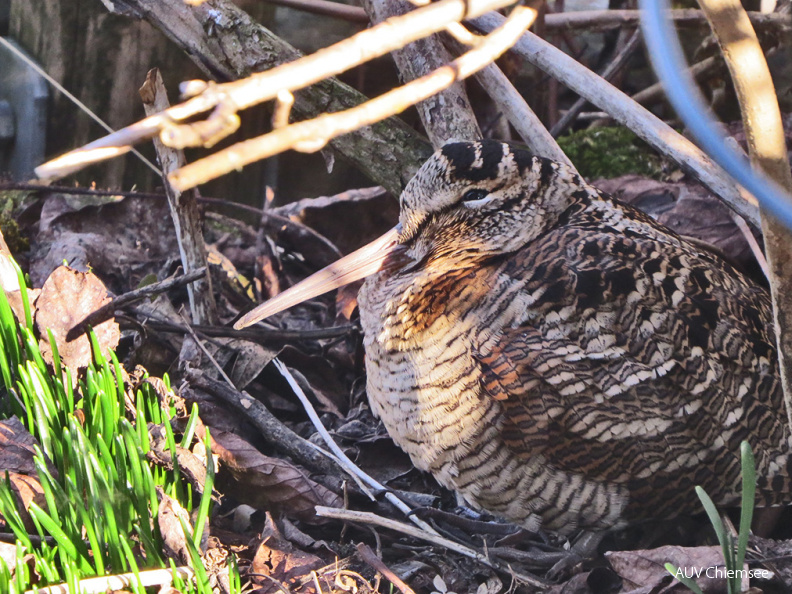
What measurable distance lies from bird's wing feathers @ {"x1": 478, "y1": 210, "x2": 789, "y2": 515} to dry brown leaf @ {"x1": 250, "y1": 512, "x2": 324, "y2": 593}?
0.64m


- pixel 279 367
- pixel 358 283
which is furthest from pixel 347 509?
pixel 358 283

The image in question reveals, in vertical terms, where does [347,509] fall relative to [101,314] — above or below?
below

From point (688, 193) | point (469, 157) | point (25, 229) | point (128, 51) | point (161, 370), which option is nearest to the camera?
→ point (469, 157)

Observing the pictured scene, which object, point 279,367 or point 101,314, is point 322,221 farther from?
point 101,314

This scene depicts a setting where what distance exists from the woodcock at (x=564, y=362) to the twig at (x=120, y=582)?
870 millimetres

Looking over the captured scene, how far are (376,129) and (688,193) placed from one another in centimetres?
145

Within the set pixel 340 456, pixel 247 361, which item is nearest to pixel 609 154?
pixel 247 361

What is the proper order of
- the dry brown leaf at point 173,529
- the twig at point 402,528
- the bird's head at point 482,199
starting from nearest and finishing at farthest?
the dry brown leaf at point 173,529 < the twig at point 402,528 < the bird's head at point 482,199

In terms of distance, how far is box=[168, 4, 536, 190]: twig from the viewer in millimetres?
888

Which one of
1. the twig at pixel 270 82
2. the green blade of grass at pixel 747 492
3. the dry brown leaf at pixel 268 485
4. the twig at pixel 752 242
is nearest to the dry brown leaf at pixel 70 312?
the dry brown leaf at pixel 268 485

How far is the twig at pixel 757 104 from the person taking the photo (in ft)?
4.17

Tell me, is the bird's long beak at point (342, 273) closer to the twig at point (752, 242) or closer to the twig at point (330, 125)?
the twig at point (752, 242)

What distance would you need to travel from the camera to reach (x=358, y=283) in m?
3.47

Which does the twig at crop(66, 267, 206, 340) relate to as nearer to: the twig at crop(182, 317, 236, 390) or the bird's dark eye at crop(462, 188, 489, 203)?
the twig at crop(182, 317, 236, 390)
